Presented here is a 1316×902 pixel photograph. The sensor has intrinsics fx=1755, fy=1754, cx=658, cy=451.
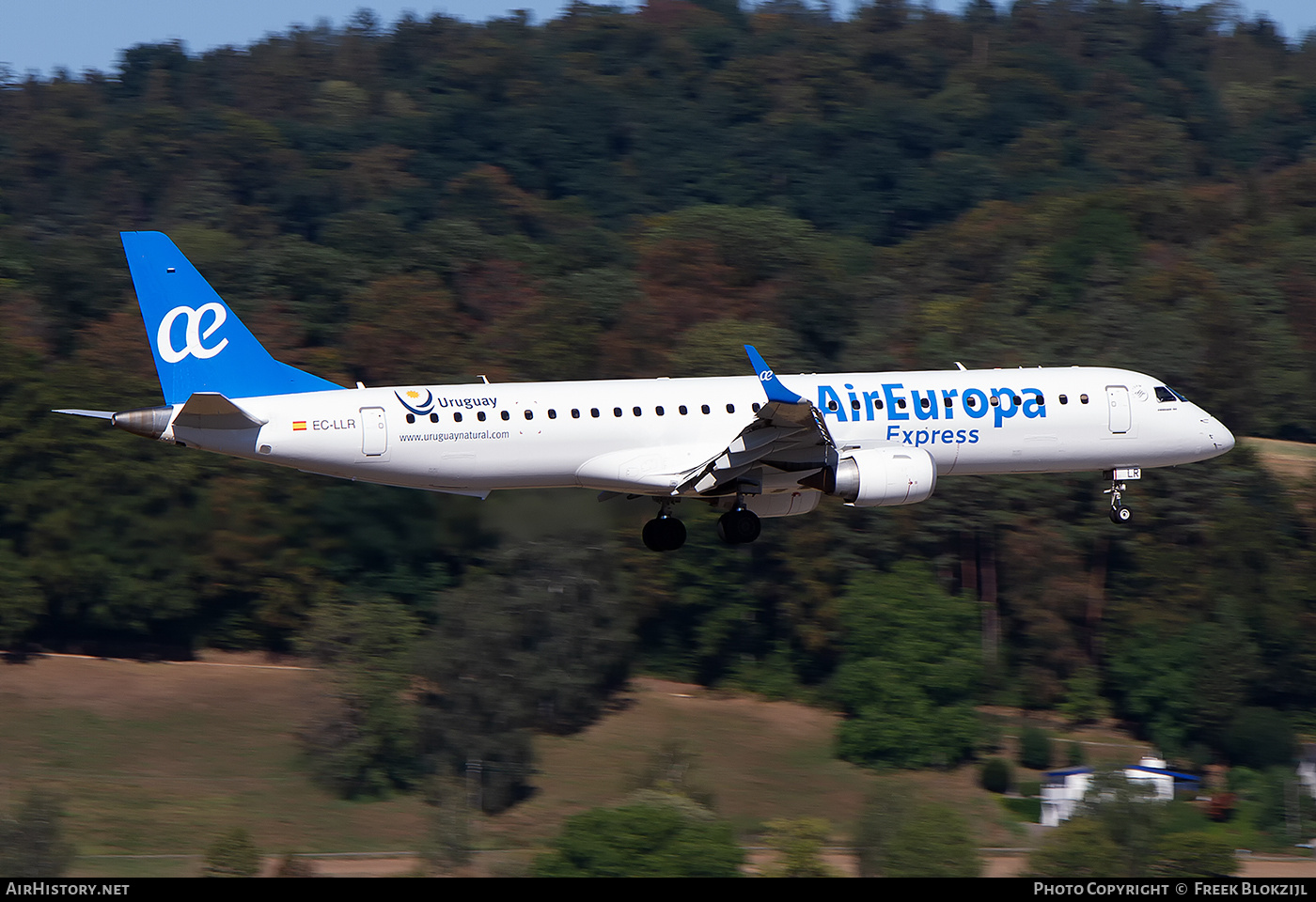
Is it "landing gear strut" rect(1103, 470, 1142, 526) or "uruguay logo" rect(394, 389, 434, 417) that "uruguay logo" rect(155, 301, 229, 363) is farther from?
"landing gear strut" rect(1103, 470, 1142, 526)

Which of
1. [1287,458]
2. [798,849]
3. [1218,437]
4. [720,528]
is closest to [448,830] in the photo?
[798,849]

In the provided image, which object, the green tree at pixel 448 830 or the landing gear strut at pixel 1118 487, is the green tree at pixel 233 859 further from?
the landing gear strut at pixel 1118 487

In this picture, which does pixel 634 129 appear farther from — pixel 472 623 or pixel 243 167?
pixel 472 623

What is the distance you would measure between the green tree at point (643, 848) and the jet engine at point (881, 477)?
28.3m

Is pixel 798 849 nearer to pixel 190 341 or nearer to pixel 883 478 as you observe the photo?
pixel 883 478

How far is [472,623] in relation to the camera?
83.7 m

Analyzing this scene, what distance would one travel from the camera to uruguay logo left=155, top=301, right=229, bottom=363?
128ft

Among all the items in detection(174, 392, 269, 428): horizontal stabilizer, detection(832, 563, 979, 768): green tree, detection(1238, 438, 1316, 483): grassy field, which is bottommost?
detection(832, 563, 979, 768): green tree

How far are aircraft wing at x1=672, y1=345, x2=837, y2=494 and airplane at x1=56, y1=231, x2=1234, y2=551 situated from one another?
0.04 metres

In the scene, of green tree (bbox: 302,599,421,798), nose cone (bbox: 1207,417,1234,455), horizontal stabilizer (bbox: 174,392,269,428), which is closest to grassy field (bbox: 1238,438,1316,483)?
green tree (bbox: 302,599,421,798)

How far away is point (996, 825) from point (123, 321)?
57.4 m

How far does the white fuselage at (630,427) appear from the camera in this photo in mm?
38281

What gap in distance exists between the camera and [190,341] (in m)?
39.0

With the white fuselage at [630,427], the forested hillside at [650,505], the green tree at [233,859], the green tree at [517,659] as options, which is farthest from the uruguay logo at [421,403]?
the green tree at [517,659]
